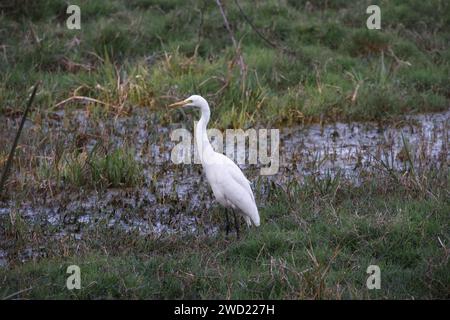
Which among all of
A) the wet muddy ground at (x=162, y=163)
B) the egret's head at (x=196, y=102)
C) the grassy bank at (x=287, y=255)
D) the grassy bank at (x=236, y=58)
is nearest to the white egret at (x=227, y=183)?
the egret's head at (x=196, y=102)

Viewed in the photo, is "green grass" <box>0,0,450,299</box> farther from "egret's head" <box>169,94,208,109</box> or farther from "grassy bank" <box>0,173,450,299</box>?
"egret's head" <box>169,94,208,109</box>

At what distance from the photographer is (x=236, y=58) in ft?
29.8

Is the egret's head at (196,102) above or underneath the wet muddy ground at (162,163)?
above

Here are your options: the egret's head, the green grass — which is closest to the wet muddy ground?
the green grass

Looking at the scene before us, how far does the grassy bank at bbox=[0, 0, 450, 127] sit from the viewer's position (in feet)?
29.1

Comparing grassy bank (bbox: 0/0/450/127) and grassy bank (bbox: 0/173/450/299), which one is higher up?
grassy bank (bbox: 0/0/450/127)

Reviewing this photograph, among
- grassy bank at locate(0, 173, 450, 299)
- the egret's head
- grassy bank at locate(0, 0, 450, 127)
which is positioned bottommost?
grassy bank at locate(0, 173, 450, 299)

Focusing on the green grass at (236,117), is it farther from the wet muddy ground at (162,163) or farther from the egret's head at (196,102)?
the egret's head at (196,102)

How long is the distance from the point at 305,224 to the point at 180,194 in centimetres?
152

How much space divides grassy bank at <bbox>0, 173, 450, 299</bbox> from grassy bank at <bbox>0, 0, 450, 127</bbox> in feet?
7.93

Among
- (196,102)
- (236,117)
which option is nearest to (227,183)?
(196,102)

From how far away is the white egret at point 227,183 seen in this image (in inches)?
234

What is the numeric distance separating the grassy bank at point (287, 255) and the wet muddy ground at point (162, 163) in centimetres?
29

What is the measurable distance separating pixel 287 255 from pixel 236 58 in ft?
13.4
